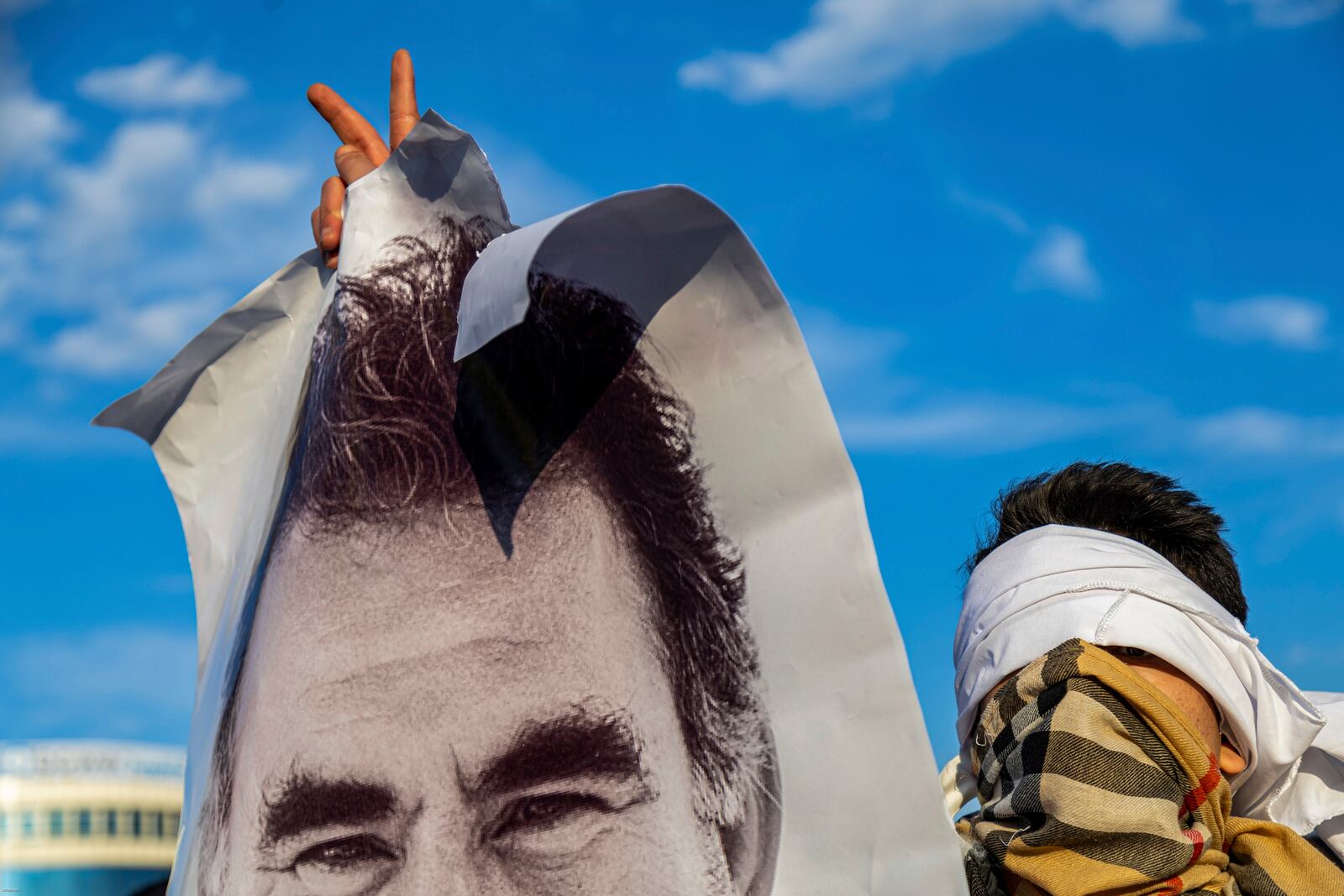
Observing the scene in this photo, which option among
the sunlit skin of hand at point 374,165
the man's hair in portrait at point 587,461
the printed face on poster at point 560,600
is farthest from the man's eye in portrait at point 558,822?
the sunlit skin of hand at point 374,165

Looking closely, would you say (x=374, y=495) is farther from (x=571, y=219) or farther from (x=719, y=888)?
(x=719, y=888)

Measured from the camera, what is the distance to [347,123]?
210 centimetres

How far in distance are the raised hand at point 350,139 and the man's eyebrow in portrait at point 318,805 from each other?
828 millimetres

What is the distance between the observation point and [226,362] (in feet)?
7.00

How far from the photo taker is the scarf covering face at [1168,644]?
2164 millimetres

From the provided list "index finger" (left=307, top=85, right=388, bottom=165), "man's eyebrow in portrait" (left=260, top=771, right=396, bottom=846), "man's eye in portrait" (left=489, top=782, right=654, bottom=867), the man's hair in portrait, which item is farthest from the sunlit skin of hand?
"man's eye in portrait" (left=489, top=782, right=654, bottom=867)

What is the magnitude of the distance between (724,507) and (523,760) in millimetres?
472

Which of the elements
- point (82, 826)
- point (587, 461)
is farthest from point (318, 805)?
point (82, 826)

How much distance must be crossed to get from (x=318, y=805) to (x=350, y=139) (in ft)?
3.54

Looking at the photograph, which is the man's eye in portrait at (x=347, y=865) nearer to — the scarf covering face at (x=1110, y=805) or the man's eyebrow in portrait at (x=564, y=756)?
the man's eyebrow in portrait at (x=564, y=756)

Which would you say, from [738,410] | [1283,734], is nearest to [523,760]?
[738,410]

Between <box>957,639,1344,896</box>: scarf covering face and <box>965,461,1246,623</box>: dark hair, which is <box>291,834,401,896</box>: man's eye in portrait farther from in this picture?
<box>965,461,1246,623</box>: dark hair

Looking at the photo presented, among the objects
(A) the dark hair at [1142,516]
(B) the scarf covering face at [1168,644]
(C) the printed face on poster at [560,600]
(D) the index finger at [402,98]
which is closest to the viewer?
(C) the printed face on poster at [560,600]

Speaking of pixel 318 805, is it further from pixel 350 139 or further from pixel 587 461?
pixel 350 139
